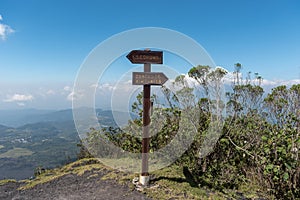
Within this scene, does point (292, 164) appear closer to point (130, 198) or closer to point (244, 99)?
point (244, 99)

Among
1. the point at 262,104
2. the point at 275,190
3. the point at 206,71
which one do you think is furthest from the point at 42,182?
the point at 262,104

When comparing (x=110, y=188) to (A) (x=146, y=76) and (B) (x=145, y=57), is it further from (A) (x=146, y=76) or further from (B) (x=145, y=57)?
(B) (x=145, y=57)

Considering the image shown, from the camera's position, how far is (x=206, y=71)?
205 inches

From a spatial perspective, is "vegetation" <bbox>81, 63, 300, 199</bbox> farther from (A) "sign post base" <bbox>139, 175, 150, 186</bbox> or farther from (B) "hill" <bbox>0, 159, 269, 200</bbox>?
(A) "sign post base" <bbox>139, 175, 150, 186</bbox>

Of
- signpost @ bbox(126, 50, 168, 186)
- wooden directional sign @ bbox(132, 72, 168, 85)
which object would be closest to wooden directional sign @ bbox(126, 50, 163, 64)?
signpost @ bbox(126, 50, 168, 186)

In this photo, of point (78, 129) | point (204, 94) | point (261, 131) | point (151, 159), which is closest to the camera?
point (78, 129)

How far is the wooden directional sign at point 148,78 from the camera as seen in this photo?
4.63 meters

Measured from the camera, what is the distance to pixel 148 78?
469 cm

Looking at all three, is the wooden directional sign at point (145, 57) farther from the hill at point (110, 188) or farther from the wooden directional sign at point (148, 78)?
the hill at point (110, 188)

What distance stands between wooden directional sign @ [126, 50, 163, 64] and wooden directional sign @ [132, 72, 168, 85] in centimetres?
25

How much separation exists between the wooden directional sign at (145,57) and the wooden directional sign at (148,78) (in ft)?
0.81

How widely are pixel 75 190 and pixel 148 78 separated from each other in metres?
3.03

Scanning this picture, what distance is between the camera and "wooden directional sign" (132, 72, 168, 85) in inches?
182

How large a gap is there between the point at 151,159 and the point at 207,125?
6.20ft
